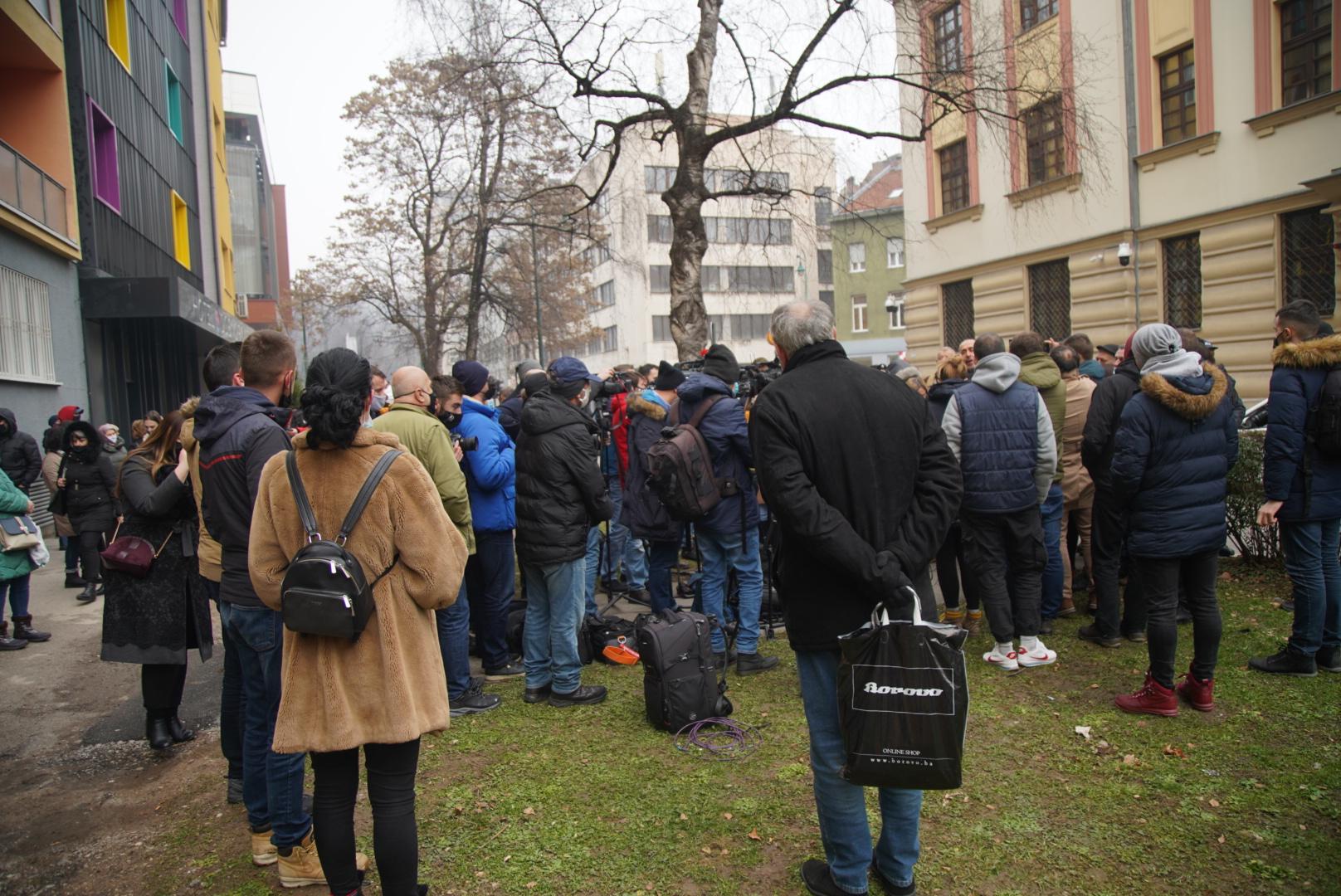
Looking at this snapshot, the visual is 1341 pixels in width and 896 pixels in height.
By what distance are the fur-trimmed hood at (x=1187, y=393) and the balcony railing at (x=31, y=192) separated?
13.5 meters

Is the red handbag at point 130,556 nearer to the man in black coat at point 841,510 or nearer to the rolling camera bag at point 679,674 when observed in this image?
the rolling camera bag at point 679,674

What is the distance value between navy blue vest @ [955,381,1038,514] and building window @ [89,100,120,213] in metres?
17.1

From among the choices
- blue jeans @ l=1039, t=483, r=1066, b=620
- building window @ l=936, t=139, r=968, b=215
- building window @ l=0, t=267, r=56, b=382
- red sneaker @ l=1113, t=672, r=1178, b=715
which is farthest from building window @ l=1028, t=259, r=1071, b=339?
building window @ l=0, t=267, r=56, b=382

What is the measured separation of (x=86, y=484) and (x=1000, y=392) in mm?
8522

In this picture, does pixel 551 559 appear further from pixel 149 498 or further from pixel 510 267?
pixel 510 267

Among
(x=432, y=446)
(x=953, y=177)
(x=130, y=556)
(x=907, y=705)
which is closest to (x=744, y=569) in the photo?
(x=432, y=446)

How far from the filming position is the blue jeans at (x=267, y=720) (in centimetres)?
340

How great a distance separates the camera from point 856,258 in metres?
48.6

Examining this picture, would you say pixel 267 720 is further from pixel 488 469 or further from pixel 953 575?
pixel 953 575

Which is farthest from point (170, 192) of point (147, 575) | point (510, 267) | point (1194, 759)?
point (1194, 759)

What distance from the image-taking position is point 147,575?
4.62 metres

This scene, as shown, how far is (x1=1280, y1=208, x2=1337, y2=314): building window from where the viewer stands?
1538 centimetres

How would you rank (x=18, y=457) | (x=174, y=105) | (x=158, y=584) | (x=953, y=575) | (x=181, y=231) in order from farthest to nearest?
1. (x=174, y=105)
2. (x=181, y=231)
3. (x=18, y=457)
4. (x=953, y=575)
5. (x=158, y=584)

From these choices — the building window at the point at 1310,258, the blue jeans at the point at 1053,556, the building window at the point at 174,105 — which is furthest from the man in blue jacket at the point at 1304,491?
the building window at the point at 174,105
